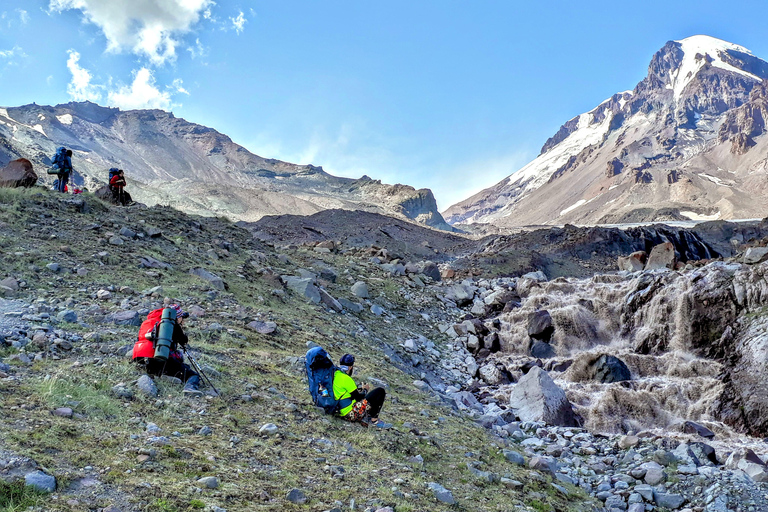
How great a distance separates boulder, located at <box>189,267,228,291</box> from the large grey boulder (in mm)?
8709

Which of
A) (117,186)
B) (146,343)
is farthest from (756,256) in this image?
(117,186)

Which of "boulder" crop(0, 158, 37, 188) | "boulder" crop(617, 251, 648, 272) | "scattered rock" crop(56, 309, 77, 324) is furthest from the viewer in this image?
"boulder" crop(617, 251, 648, 272)

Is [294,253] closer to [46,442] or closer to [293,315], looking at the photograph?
[293,315]

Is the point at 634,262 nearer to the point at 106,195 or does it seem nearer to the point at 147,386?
the point at 106,195

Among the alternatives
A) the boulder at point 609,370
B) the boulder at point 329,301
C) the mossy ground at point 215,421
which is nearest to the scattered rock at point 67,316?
the mossy ground at point 215,421

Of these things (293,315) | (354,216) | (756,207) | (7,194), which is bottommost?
(293,315)

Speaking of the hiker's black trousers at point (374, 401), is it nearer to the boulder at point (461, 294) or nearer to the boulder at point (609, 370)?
the boulder at point (609, 370)

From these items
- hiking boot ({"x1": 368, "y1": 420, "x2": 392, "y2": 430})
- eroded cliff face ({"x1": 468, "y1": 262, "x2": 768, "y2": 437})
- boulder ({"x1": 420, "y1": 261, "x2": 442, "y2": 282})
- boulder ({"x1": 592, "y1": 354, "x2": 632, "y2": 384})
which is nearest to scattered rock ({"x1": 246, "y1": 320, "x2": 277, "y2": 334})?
hiking boot ({"x1": 368, "y1": 420, "x2": 392, "y2": 430})

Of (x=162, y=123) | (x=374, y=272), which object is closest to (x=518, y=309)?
(x=374, y=272)

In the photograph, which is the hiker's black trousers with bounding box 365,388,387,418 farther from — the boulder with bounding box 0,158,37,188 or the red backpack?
the boulder with bounding box 0,158,37,188

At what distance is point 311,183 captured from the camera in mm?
159125

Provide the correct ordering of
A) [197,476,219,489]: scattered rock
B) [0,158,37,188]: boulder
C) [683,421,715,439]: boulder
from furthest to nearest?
[0,158,37,188]: boulder
[683,421,715,439]: boulder
[197,476,219,489]: scattered rock

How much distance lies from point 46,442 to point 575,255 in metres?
39.8

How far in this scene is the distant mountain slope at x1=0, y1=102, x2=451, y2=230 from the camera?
92.8 metres
